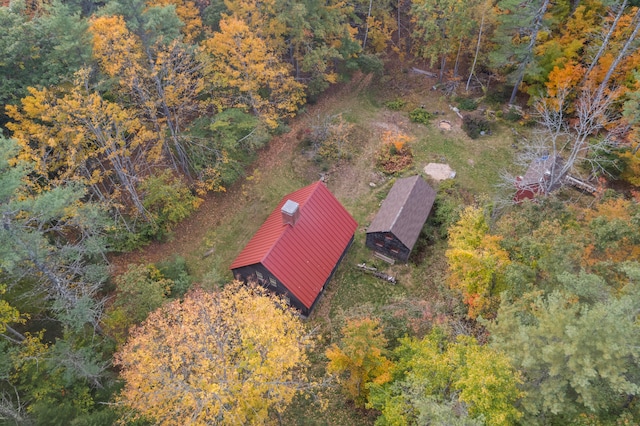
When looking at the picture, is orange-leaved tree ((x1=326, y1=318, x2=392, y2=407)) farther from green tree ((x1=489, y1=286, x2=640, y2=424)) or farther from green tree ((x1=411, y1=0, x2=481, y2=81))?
green tree ((x1=411, y1=0, x2=481, y2=81))

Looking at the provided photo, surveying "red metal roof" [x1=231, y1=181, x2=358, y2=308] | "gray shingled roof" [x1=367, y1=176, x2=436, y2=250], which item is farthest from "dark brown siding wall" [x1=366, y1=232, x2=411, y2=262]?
"red metal roof" [x1=231, y1=181, x2=358, y2=308]

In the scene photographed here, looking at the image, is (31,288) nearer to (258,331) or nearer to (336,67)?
(258,331)

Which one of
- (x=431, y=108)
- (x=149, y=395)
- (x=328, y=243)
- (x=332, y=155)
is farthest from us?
(x=431, y=108)

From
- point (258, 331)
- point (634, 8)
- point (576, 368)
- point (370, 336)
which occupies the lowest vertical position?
point (370, 336)

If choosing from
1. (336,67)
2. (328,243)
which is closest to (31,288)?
(328,243)

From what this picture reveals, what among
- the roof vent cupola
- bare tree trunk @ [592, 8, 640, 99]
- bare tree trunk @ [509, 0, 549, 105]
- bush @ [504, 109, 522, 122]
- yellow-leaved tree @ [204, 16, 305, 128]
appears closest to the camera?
the roof vent cupola

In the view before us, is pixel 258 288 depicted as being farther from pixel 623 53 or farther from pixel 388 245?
pixel 623 53

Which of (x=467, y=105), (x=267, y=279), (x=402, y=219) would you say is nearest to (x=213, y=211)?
(x=267, y=279)
